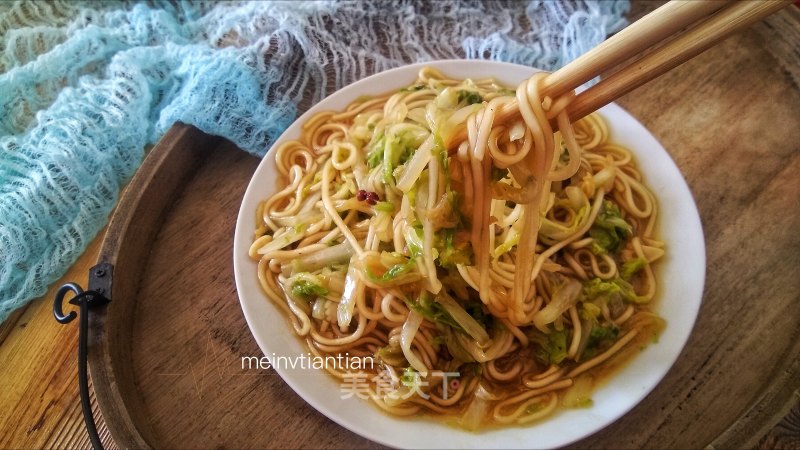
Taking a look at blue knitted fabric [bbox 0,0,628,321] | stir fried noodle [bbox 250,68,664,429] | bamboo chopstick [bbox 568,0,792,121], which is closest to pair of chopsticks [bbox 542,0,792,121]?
bamboo chopstick [bbox 568,0,792,121]

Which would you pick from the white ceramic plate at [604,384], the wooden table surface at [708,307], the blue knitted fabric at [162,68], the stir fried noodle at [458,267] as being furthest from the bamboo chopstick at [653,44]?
the blue knitted fabric at [162,68]

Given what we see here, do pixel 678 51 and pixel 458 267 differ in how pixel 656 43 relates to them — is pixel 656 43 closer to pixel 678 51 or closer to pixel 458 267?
pixel 678 51

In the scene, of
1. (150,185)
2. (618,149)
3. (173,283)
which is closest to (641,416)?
(618,149)

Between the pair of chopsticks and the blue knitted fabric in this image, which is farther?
the blue knitted fabric

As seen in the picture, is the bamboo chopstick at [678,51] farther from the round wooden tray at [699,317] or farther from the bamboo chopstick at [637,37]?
the round wooden tray at [699,317]

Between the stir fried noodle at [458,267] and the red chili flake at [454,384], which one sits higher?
the stir fried noodle at [458,267]

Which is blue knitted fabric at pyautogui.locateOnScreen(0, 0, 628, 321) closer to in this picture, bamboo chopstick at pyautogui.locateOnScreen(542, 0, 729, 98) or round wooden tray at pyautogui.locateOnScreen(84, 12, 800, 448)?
round wooden tray at pyautogui.locateOnScreen(84, 12, 800, 448)

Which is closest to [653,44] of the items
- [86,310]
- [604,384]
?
[604,384]
